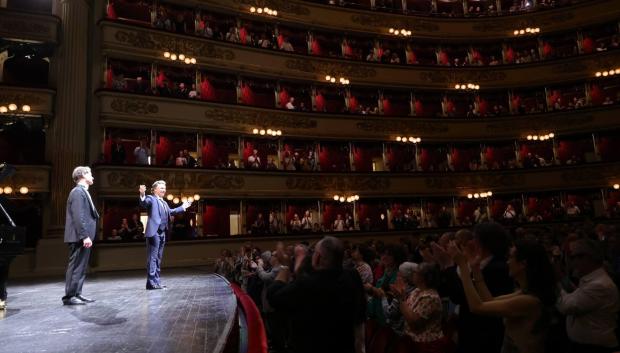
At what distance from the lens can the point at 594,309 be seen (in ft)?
9.79

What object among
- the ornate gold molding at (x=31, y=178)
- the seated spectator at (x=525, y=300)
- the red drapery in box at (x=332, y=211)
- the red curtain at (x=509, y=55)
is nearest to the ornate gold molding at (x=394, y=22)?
the red curtain at (x=509, y=55)

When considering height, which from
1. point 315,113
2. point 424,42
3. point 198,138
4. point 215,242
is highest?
point 424,42

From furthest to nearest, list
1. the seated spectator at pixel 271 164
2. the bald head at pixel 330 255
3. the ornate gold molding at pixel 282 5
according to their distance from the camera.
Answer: the ornate gold molding at pixel 282 5 → the seated spectator at pixel 271 164 → the bald head at pixel 330 255

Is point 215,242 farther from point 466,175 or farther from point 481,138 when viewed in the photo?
point 481,138

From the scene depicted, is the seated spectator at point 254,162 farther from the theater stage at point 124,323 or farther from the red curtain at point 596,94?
the red curtain at point 596,94

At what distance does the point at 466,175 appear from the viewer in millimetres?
19891

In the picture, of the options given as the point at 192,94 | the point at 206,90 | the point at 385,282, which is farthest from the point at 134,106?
the point at 385,282

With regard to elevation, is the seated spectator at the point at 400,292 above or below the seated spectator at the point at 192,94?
below

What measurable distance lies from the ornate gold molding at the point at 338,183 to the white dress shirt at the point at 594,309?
14.2 m

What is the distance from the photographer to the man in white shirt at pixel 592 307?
2.96 m

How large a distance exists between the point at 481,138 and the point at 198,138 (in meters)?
13.8

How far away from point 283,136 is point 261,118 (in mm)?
1284

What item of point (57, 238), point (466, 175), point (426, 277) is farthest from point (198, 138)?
point (426, 277)

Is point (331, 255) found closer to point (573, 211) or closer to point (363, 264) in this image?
point (363, 264)
